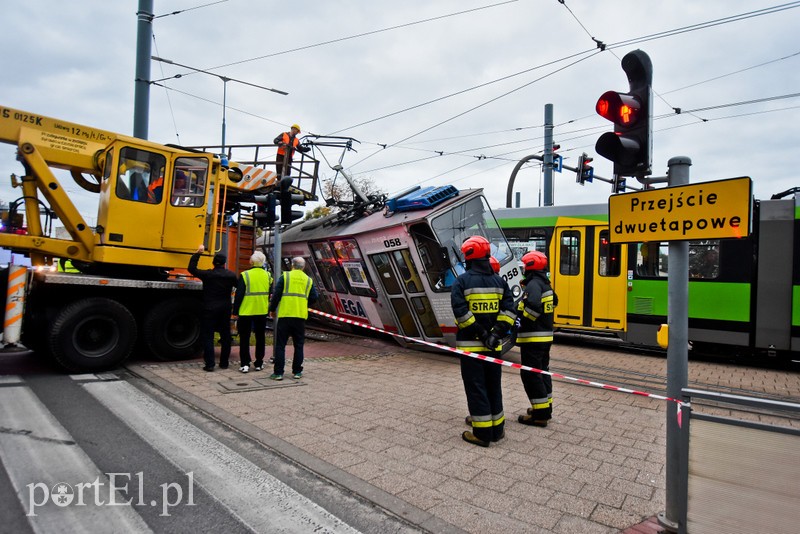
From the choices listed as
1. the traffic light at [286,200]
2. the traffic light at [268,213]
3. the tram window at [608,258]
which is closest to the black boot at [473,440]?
the traffic light at [286,200]

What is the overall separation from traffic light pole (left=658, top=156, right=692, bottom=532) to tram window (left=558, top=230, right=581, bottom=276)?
29.0ft

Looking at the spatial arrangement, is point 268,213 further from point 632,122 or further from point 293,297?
point 632,122

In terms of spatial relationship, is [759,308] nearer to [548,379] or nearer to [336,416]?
[548,379]

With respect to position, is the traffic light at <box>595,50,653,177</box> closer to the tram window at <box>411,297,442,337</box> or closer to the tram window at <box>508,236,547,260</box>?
the tram window at <box>411,297,442,337</box>

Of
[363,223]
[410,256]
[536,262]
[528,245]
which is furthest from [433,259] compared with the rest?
[528,245]

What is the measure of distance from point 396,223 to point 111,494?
238 inches

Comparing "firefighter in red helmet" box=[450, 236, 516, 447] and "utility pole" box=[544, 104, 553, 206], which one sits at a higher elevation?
"utility pole" box=[544, 104, 553, 206]

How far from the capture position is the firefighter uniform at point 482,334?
463cm

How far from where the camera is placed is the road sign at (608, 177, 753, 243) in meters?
2.83

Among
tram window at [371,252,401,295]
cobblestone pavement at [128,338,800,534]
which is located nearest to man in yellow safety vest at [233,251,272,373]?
cobblestone pavement at [128,338,800,534]

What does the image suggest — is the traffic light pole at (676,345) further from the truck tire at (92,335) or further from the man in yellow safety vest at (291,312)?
the truck tire at (92,335)

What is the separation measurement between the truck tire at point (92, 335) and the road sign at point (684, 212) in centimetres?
678

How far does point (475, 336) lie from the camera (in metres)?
4.77

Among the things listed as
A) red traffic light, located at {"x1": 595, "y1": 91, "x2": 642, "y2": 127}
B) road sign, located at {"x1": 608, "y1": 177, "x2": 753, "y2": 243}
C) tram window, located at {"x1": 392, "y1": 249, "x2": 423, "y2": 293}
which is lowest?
tram window, located at {"x1": 392, "y1": 249, "x2": 423, "y2": 293}
